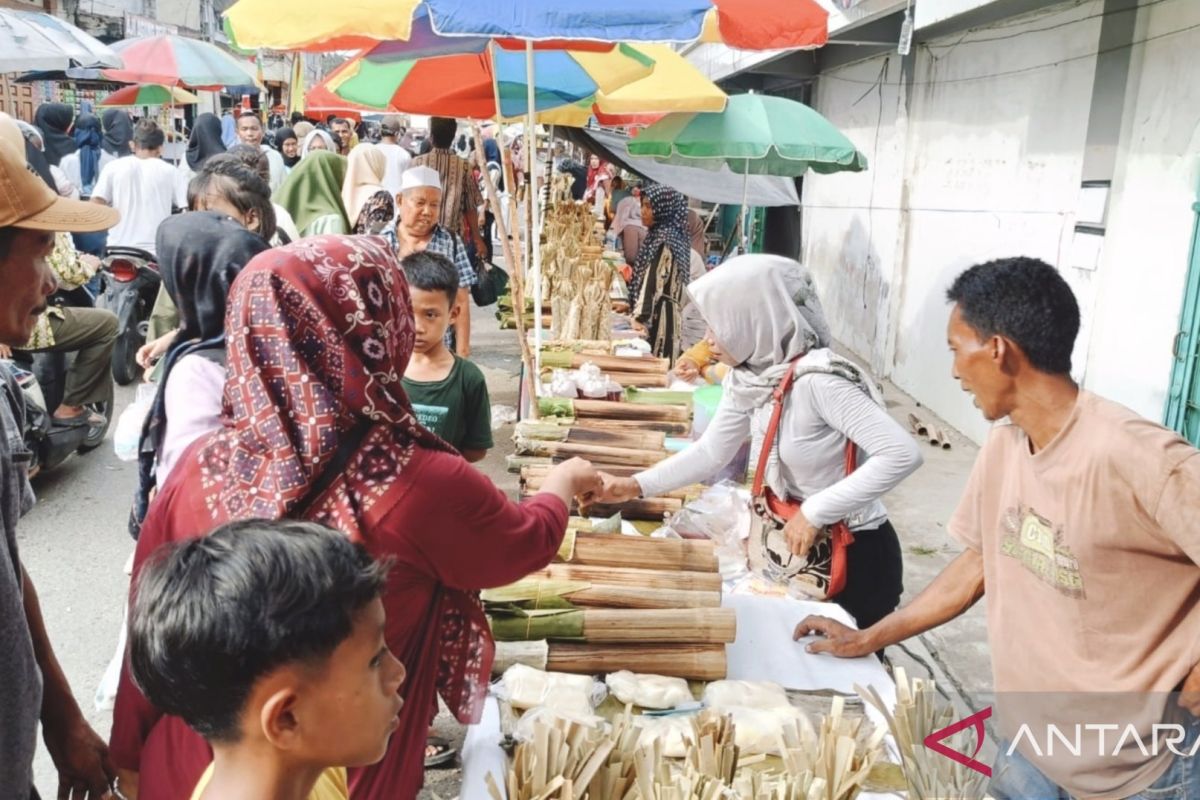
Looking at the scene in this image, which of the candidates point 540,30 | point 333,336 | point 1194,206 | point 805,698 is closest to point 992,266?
point 805,698

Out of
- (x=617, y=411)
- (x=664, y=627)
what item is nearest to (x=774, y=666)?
(x=664, y=627)

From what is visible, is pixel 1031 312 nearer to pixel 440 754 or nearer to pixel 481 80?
pixel 440 754

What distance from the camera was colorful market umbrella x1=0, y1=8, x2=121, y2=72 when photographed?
6.76 metres

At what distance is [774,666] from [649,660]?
0.32m

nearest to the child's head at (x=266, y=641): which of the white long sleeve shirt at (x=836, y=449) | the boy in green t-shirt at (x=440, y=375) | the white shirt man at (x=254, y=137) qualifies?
the white long sleeve shirt at (x=836, y=449)

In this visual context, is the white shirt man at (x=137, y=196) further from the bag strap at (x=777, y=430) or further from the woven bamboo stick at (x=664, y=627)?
the woven bamboo stick at (x=664, y=627)

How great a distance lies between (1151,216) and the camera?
16.9 ft

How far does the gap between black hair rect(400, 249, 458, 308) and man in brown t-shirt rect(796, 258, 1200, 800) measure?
185cm

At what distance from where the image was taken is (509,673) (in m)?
2.16

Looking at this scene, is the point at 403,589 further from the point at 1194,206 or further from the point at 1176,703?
the point at 1194,206

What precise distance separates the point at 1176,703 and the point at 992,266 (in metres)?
0.88

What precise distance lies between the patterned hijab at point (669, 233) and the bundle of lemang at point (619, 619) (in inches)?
227

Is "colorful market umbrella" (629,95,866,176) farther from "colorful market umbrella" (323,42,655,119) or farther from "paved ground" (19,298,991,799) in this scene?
"paved ground" (19,298,991,799)

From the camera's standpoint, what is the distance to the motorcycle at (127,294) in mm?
6961
